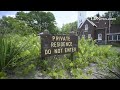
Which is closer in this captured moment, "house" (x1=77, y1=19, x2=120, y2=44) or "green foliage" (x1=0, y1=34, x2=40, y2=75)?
"green foliage" (x1=0, y1=34, x2=40, y2=75)

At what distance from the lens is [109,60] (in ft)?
12.4

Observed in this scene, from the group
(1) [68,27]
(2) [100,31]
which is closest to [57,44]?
(1) [68,27]

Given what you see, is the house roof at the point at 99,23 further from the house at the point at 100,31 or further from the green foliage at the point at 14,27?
the green foliage at the point at 14,27

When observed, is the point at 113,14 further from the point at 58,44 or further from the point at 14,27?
the point at 14,27

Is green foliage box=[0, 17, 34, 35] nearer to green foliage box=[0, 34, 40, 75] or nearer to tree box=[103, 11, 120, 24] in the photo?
green foliage box=[0, 34, 40, 75]

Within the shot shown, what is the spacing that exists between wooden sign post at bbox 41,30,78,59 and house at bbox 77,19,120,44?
23 centimetres

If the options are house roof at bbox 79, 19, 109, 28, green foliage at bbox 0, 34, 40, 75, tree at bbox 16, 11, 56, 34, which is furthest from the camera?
house roof at bbox 79, 19, 109, 28

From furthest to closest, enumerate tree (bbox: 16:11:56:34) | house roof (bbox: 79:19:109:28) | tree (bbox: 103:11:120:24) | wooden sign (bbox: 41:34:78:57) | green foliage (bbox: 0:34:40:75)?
1. house roof (bbox: 79:19:109:28)
2. tree (bbox: 103:11:120:24)
3. tree (bbox: 16:11:56:34)
4. wooden sign (bbox: 41:34:78:57)
5. green foliage (bbox: 0:34:40:75)

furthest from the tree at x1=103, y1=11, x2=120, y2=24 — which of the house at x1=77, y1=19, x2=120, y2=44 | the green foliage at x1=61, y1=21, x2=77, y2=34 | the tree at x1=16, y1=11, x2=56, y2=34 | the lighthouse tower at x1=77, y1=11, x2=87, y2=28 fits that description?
the tree at x1=16, y1=11, x2=56, y2=34

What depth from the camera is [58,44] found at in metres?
3.51

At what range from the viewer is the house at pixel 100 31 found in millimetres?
3795

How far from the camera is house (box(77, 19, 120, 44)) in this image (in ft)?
12.5

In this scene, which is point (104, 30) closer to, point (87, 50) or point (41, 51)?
point (87, 50)
